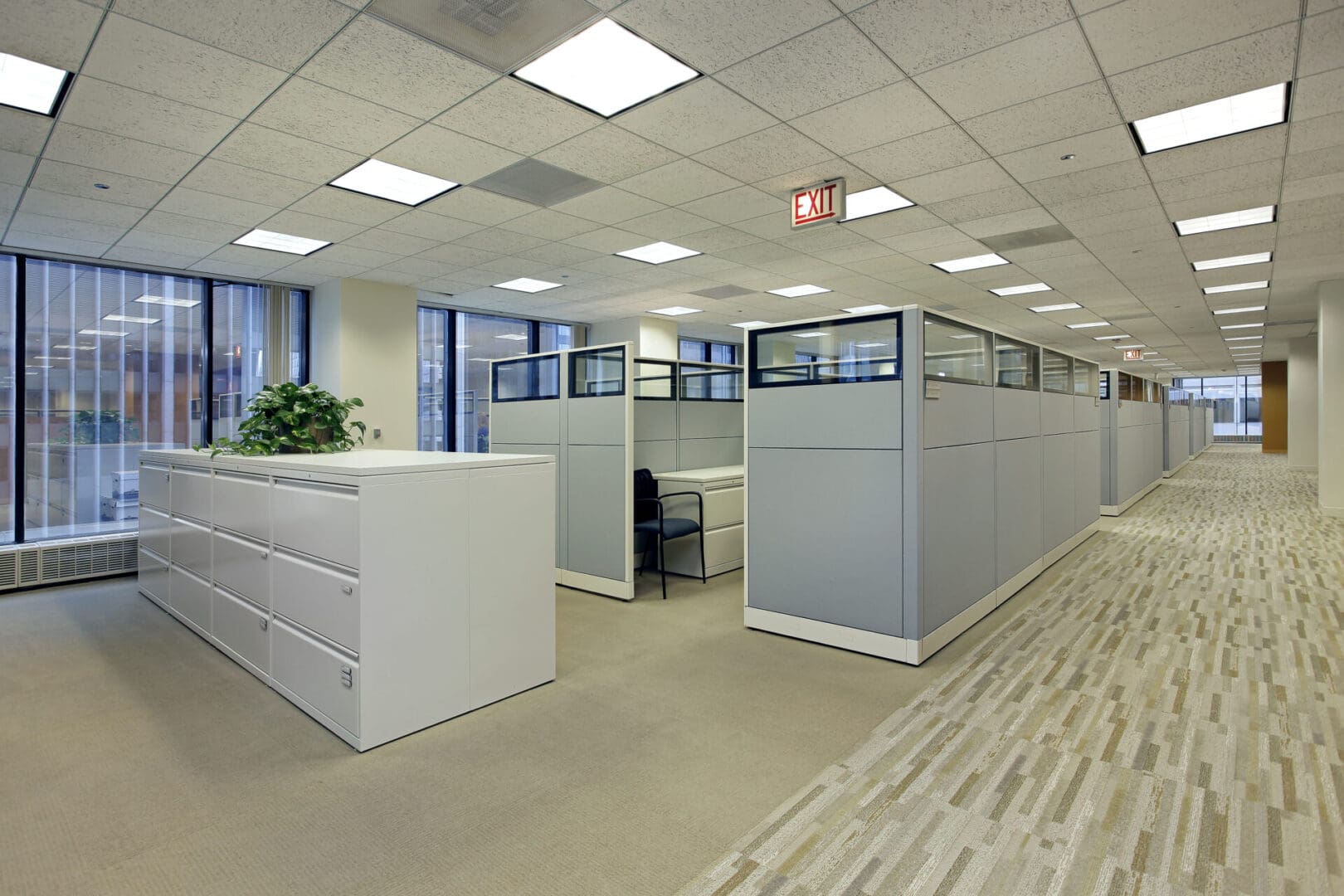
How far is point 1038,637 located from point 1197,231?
3.76 meters

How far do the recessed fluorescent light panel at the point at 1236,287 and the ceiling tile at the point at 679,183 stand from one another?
6.45 metres

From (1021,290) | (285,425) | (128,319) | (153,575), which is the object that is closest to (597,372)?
(285,425)

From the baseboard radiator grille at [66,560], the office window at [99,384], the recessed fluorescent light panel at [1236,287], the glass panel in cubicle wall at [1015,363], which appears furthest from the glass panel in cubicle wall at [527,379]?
the recessed fluorescent light panel at [1236,287]

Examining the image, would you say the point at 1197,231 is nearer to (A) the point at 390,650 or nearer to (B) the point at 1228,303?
(B) the point at 1228,303

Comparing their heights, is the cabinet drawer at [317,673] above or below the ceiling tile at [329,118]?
below

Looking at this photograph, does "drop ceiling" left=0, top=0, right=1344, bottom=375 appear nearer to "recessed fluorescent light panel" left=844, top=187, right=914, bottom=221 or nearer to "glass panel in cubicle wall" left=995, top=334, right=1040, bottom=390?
"recessed fluorescent light panel" left=844, top=187, right=914, bottom=221

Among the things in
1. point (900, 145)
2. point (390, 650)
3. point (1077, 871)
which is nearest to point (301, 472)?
point (390, 650)

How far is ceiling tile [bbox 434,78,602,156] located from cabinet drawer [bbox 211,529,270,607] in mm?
2190

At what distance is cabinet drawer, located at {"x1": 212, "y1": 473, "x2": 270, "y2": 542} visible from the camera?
295 cm

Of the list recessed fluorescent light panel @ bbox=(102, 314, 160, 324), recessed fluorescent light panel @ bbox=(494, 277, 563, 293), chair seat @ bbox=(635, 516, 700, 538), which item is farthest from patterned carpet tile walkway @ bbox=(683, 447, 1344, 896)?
recessed fluorescent light panel @ bbox=(102, 314, 160, 324)

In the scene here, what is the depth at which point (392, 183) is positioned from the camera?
4.11 m

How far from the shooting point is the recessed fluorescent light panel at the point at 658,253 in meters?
5.67

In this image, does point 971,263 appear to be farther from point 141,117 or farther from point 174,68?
point 141,117

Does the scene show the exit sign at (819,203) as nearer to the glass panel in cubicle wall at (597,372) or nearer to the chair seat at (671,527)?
the glass panel in cubicle wall at (597,372)
